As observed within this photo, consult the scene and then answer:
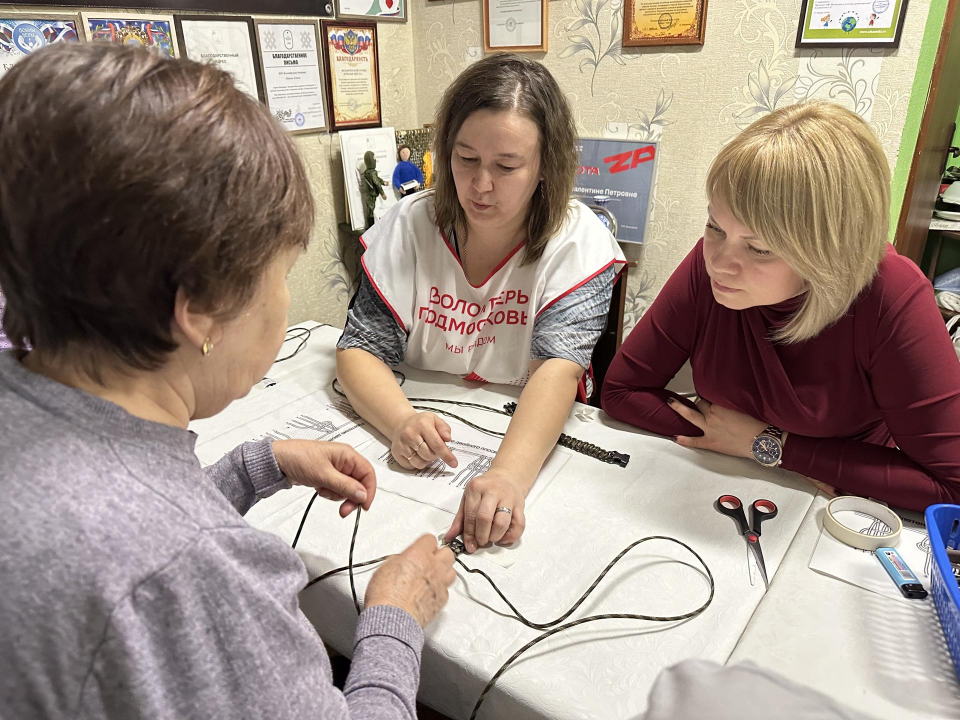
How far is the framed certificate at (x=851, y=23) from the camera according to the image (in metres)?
1.55

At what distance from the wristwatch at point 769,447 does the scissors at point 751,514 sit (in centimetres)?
10

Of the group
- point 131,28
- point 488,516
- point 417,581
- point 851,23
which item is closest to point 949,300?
point 851,23

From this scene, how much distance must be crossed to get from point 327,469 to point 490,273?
629 mm

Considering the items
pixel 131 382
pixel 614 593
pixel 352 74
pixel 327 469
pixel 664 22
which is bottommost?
pixel 614 593

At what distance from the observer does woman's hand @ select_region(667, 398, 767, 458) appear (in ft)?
3.65

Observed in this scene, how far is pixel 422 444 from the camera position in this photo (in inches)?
42.9

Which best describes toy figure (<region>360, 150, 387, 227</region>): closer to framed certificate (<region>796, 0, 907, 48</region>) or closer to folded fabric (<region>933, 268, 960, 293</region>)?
framed certificate (<region>796, 0, 907, 48</region>)

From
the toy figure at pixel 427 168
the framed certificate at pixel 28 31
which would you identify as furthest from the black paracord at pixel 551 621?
the toy figure at pixel 427 168

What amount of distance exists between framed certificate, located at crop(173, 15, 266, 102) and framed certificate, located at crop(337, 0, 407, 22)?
364 mm

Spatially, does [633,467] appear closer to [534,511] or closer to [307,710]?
[534,511]

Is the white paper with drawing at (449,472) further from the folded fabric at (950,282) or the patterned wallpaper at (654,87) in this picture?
the folded fabric at (950,282)

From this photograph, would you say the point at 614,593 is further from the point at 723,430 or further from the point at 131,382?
the point at 131,382

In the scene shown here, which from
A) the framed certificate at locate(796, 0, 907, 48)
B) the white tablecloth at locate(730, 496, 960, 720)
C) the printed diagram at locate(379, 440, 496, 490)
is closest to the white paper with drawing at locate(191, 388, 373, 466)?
the printed diagram at locate(379, 440, 496, 490)

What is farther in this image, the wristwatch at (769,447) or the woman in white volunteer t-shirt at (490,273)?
the woman in white volunteer t-shirt at (490,273)
